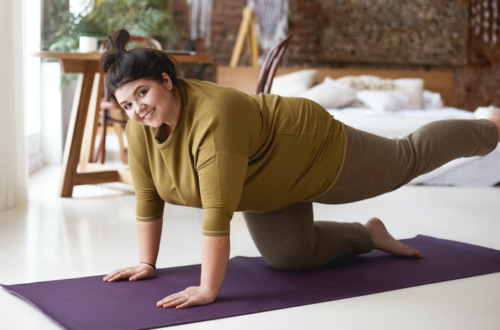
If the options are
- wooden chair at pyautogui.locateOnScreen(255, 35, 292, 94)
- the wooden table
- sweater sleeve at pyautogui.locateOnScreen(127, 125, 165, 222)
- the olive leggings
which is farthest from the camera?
wooden chair at pyautogui.locateOnScreen(255, 35, 292, 94)

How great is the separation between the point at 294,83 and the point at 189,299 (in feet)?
12.1

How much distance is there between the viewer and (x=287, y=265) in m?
1.71

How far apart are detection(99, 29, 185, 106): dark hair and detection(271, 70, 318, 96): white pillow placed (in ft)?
11.2

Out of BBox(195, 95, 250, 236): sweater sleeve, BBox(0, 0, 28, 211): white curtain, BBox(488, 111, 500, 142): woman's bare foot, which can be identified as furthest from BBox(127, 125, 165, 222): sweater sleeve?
BBox(0, 0, 28, 211): white curtain

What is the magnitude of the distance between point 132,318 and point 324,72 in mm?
4537

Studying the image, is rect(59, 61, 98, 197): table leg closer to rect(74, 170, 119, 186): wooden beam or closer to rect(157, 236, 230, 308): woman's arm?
rect(74, 170, 119, 186): wooden beam

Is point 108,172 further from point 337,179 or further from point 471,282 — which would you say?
point 471,282

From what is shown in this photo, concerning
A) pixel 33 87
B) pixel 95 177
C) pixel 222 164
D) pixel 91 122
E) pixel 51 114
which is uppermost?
pixel 222 164

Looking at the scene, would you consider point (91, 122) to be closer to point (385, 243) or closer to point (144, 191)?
point (144, 191)

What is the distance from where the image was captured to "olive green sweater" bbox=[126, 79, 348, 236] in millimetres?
1300

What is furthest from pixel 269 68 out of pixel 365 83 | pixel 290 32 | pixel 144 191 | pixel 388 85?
pixel 290 32

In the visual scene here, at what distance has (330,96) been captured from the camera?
432 centimetres

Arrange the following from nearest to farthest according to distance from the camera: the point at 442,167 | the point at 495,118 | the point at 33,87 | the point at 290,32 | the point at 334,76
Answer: the point at 495,118 < the point at 442,167 < the point at 33,87 < the point at 334,76 < the point at 290,32

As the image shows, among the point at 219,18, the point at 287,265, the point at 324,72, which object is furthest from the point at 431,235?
the point at 219,18
